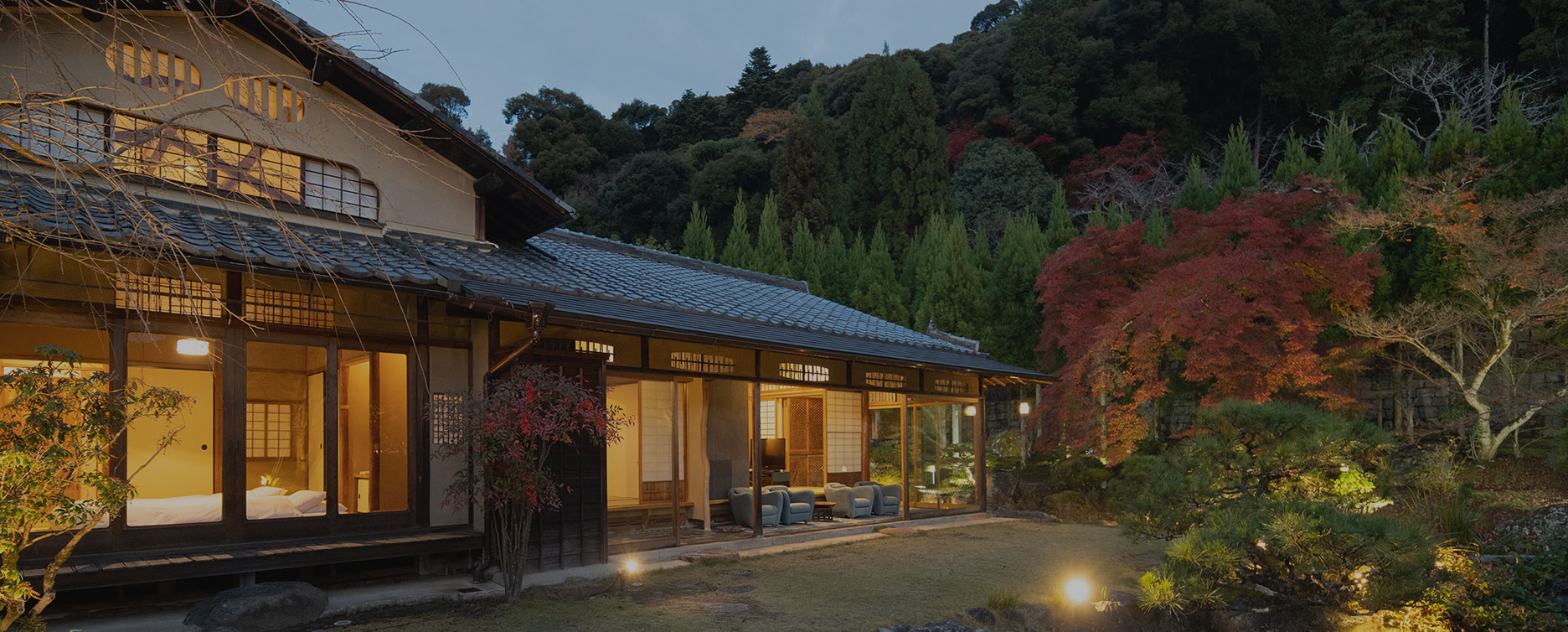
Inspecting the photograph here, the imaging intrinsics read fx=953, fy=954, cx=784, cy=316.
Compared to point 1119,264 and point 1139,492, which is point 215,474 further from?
point 1119,264

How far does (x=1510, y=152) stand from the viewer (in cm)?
1393

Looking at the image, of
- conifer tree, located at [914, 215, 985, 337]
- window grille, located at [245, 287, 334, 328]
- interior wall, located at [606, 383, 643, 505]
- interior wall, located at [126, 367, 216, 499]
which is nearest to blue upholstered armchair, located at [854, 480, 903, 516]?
interior wall, located at [606, 383, 643, 505]

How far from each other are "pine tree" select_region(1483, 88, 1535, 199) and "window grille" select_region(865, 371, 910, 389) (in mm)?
9035

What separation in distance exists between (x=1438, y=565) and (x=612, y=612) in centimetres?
563

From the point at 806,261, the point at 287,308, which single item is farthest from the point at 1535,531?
the point at 806,261

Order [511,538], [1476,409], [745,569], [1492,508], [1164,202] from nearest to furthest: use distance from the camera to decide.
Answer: [511,538] → [745,569] → [1492,508] → [1476,409] → [1164,202]

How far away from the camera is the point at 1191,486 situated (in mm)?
7668

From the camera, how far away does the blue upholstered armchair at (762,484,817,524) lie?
1155cm

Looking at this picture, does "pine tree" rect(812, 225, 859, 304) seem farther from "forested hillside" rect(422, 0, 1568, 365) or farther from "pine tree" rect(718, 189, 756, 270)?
"pine tree" rect(718, 189, 756, 270)

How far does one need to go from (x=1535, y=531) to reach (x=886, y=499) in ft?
23.5

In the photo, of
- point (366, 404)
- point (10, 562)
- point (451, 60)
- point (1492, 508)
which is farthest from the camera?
point (1492, 508)

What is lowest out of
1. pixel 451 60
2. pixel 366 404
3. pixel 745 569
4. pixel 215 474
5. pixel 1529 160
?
pixel 745 569

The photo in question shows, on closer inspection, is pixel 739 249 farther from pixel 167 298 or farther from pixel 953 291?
pixel 167 298

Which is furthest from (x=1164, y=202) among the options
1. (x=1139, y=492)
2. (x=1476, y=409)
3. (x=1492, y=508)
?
(x=1139, y=492)
